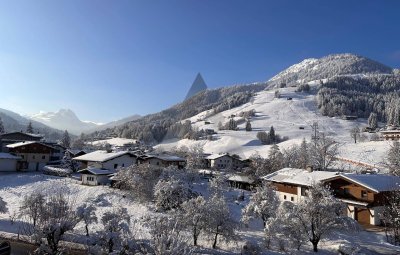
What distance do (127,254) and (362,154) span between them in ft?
367

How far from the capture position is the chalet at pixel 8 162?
73.9m

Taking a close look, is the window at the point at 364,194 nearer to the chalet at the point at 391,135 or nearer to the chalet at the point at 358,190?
the chalet at the point at 358,190

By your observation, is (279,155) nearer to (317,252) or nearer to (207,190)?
(207,190)

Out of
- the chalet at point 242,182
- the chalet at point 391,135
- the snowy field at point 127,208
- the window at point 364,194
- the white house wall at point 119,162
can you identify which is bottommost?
the snowy field at point 127,208

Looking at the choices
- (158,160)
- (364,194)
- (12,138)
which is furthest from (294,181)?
(12,138)

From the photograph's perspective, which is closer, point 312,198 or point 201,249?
point 201,249

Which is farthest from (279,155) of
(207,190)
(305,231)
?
(305,231)

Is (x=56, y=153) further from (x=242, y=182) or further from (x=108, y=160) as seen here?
(x=242, y=182)

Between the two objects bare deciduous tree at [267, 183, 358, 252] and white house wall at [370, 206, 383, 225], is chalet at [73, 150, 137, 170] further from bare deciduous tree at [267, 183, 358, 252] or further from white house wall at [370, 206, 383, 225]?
white house wall at [370, 206, 383, 225]

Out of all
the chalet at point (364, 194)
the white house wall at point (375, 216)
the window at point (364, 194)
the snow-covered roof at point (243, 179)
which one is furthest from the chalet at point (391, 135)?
the white house wall at point (375, 216)

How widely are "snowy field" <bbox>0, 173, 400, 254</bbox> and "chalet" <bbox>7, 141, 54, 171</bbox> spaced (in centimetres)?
1152

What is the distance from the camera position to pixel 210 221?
114 ft

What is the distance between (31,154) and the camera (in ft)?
266

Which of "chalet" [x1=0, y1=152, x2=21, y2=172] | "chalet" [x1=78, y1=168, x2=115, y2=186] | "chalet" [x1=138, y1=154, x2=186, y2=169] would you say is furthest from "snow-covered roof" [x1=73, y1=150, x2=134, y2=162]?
"chalet" [x1=0, y1=152, x2=21, y2=172]
